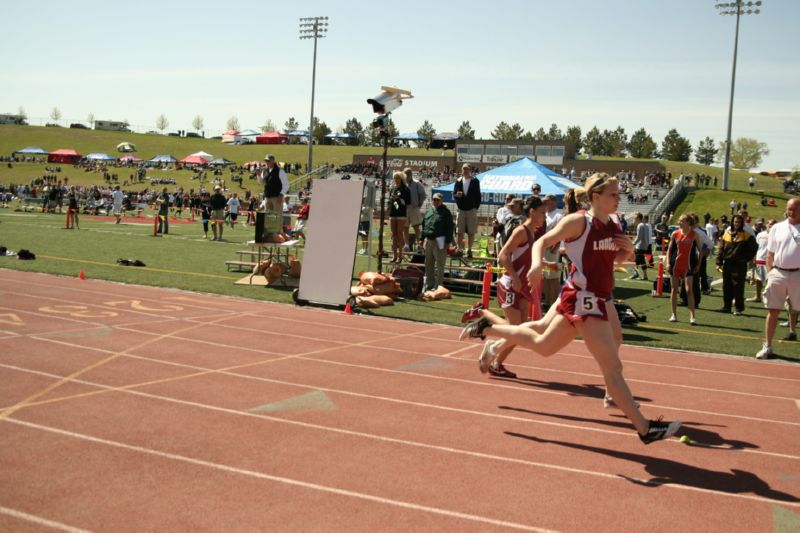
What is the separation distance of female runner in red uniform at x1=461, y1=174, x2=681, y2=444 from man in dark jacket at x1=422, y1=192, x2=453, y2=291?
843 cm

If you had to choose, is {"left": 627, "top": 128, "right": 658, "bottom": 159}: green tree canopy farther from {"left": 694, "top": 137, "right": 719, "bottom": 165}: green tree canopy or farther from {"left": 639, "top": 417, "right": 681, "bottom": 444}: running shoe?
{"left": 639, "top": 417, "right": 681, "bottom": 444}: running shoe

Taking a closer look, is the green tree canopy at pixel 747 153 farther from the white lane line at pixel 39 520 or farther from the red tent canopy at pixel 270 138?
the white lane line at pixel 39 520

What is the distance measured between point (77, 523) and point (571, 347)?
794 centimetres

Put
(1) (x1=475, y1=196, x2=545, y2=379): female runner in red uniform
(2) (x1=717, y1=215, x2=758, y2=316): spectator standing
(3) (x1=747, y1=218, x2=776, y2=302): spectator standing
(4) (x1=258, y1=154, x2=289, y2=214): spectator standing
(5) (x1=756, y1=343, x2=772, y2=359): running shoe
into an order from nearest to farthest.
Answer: (1) (x1=475, y1=196, x2=545, y2=379): female runner in red uniform → (5) (x1=756, y1=343, x2=772, y2=359): running shoe → (2) (x1=717, y1=215, x2=758, y2=316): spectator standing → (4) (x1=258, y1=154, x2=289, y2=214): spectator standing → (3) (x1=747, y1=218, x2=776, y2=302): spectator standing

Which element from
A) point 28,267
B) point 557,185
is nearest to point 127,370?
point 28,267

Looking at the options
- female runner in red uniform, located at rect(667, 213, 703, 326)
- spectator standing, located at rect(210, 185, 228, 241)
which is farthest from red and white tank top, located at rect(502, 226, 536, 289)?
spectator standing, located at rect(210, 185, 228, 241)

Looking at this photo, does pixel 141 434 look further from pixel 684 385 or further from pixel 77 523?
pixel 684 385

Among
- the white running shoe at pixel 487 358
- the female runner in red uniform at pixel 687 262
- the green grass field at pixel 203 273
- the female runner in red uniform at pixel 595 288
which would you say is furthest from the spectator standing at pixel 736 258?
the female runner in red uniform at pixel 595 288

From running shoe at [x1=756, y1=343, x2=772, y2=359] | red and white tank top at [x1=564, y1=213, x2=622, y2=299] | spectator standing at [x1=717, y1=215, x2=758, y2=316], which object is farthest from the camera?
spectator standing at [x1=717, y1=215, x2=758, y2=316]

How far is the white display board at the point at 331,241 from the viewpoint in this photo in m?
13.7

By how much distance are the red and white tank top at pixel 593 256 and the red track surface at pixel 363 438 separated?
1.35 meters

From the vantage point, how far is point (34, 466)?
5156mm

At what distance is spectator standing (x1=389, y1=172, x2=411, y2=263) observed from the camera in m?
17.0

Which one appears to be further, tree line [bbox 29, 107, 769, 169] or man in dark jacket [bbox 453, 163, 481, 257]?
tree line [bbox 29, 107, 769, 169]
